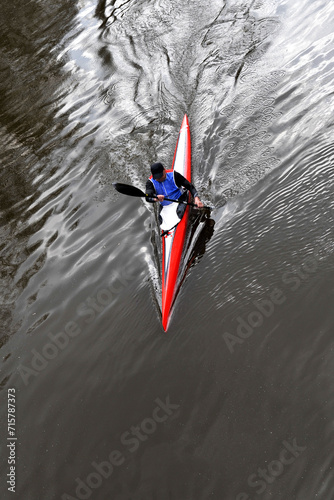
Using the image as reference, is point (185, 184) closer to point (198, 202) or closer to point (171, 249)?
point (198, 202)

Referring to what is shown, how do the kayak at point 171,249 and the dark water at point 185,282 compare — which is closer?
the dark water at point 185,282

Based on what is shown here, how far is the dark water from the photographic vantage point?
5.29 metres

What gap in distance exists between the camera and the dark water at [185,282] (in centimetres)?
529

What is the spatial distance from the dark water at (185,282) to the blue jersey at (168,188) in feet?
2.51

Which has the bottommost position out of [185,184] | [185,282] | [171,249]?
[185,282]

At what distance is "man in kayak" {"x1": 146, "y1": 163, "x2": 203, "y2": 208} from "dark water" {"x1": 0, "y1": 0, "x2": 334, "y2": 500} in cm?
63

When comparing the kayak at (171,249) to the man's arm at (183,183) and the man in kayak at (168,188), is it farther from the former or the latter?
the man's arm at (183,183)

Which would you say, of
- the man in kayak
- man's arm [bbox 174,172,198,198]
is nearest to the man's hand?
the man in kayak

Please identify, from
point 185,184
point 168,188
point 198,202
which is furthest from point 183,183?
point 198,202

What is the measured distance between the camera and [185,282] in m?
7.18

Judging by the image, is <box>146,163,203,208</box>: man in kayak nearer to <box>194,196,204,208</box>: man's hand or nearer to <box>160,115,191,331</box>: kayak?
<box>194,196,204,208</box>: man's hand

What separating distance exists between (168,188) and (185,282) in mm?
Result: 1882

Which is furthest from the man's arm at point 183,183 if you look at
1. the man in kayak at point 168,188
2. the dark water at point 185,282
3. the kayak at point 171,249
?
the dark water at point 185,282

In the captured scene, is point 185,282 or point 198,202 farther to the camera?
point 198,202
